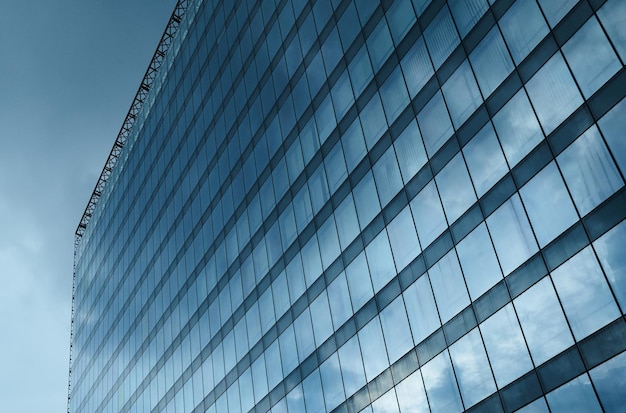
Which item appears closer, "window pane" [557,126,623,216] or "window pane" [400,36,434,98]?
"window pane" [557,126,623,216]

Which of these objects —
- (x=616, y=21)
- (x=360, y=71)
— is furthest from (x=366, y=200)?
(x=616, y=21)

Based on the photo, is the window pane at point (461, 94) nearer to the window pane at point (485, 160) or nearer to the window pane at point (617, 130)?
the window pane at point (485, 160)

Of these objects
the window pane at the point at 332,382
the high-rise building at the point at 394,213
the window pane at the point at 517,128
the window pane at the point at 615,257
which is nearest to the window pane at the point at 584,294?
the high-rise building at the point at 394,213

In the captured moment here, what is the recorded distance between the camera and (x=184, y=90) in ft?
218

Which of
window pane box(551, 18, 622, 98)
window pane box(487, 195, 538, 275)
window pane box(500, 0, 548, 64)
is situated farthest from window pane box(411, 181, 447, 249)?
window pane box(551, 18, 622, 98)

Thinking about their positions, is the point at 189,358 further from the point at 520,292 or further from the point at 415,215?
the point at 520,292

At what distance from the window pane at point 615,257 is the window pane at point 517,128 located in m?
4.82

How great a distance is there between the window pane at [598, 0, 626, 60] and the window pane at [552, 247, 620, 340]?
22.2 ft

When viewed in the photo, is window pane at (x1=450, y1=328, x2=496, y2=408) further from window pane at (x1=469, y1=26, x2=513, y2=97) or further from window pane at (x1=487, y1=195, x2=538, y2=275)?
window pane at (x1=469, y1=26, x2=513, y2=97)

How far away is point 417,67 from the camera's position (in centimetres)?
3416

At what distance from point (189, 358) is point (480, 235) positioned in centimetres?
3365

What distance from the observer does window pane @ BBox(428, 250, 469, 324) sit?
29016 mm

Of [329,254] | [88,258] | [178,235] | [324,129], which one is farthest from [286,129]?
[88,258]

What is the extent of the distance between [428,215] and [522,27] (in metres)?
8.73
